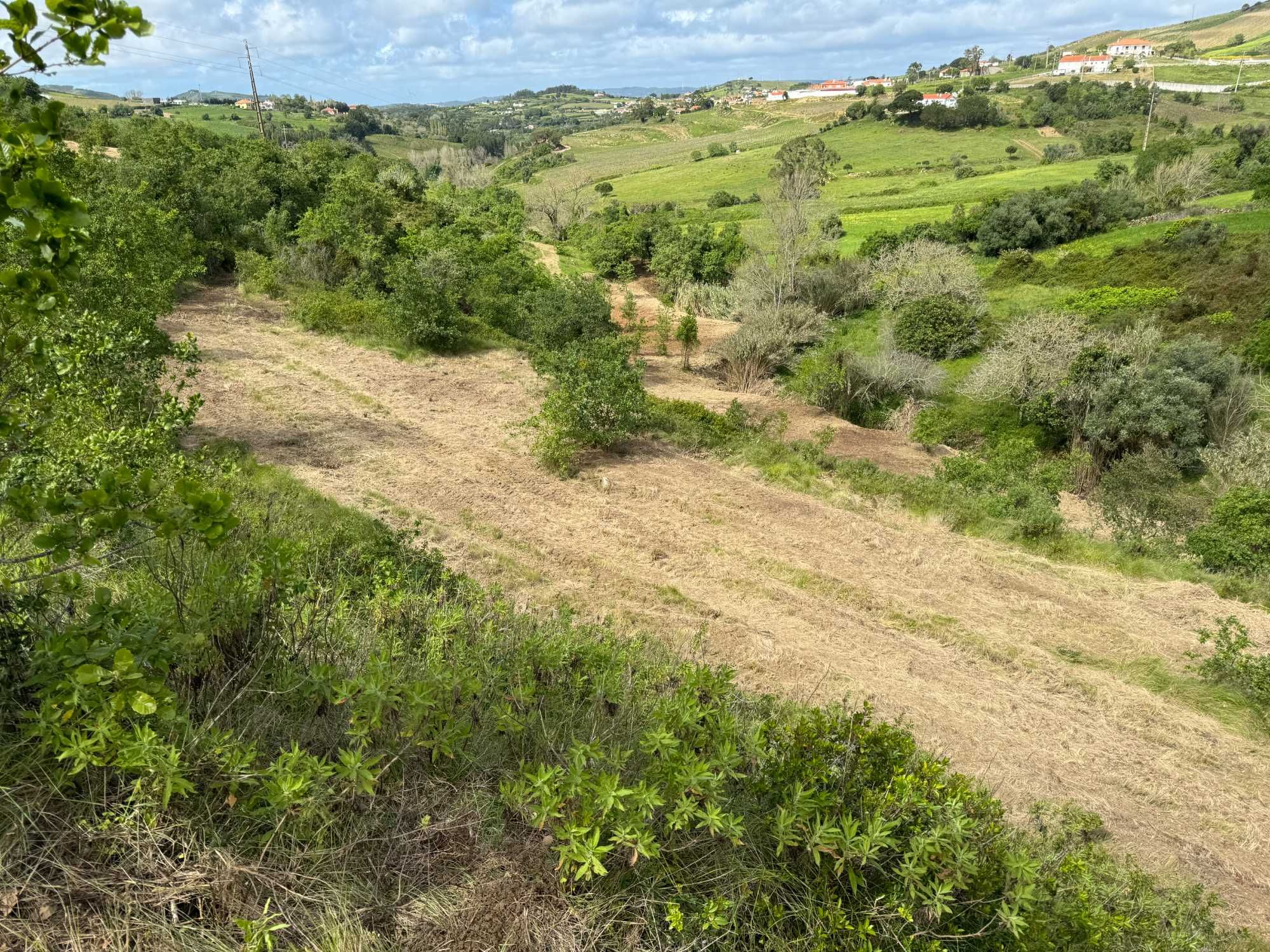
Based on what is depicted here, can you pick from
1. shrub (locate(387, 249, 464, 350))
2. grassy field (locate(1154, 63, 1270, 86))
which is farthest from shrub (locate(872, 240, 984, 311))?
grassy field (locate(1154, 63, 1270, 86))

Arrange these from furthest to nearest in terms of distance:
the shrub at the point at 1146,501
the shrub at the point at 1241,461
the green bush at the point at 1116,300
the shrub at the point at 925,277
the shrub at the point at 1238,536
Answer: the shrub at the point at 925,277 → the green bush at the point at 1116,300 → the shrub at the point at 1241,461 → the shrub at the point at 1146,501 → the shrub at the point at 1238,536

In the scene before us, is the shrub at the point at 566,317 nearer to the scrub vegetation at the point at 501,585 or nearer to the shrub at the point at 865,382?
the scrub vegetation at the point at 501,585

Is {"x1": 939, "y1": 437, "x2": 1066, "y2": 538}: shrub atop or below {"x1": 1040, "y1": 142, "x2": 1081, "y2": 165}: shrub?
below

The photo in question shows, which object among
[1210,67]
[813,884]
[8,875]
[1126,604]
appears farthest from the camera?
[1210,67]

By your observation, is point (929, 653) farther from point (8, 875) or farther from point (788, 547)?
point (8, 875)

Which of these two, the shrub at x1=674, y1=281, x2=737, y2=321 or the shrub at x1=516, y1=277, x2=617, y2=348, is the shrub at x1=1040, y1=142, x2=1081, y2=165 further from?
the shrub at x1=516, y1=277, x2=617, y2=348

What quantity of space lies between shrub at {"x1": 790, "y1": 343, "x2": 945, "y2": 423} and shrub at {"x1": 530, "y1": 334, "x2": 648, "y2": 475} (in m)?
7.28

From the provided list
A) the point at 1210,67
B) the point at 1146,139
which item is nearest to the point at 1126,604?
the point at 1146,139

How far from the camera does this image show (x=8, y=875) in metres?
2.17

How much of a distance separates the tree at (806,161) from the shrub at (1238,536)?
20803 millimetres

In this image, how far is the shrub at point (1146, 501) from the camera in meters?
12.2

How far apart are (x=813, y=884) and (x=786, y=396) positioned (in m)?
17.1

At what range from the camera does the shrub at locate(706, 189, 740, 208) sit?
193ft

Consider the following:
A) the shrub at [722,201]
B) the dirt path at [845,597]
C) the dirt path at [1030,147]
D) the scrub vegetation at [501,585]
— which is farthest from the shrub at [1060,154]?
the dirt path at [845,597]
